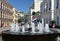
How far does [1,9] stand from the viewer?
151ft

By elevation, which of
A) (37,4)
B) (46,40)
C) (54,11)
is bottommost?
(46,40)

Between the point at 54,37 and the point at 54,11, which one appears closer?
the point at 54,37

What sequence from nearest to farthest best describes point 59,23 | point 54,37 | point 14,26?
point 54,37 < point 14,26 < point 59,23

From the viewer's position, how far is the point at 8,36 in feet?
17.2

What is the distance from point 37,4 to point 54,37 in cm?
6302

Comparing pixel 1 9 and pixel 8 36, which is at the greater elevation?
pixel 1 9

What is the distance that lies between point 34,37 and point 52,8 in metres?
28.9

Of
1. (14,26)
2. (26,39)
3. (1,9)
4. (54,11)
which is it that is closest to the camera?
(26,39)

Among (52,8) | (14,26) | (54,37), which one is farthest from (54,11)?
(54,37)

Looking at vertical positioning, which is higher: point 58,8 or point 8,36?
point 58,8

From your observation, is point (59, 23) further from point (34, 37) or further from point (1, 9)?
point (34, 37)

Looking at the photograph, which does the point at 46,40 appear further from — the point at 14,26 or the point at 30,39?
the point at 14,26

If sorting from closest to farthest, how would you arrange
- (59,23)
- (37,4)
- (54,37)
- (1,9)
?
(54,37), (59,23), (1,9), (37,4)

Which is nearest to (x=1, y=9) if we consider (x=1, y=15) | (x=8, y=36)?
(x=1, y=15)
